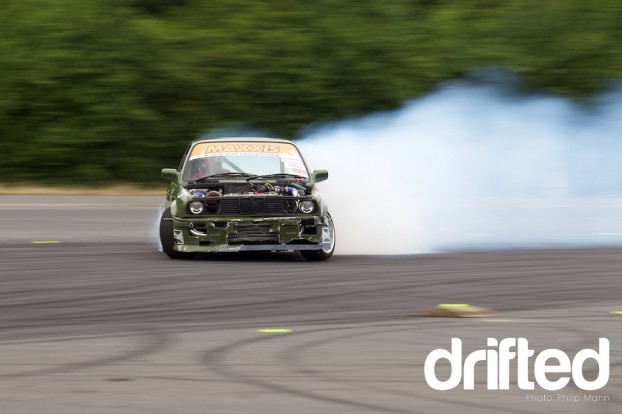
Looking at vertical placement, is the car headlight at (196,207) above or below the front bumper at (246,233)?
above

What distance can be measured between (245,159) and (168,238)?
1.68 metres

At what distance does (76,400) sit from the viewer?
6258 millimetres

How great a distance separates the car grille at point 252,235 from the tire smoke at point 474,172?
179cm

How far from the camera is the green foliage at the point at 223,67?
95.0ft

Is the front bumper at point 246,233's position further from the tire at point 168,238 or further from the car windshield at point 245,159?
the car windshield at point 245,159

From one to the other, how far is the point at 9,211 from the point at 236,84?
31.8 feet

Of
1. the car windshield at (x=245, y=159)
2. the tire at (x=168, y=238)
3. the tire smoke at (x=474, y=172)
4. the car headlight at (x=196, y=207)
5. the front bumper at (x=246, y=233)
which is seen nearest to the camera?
the front bumper at (x=246, y=233)

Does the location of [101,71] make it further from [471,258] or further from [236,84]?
[471,258]

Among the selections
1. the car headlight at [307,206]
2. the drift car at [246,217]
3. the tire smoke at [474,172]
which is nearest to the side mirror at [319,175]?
the drift car at [246,217]

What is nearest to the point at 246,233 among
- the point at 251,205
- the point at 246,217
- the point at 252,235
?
the point at 252,235

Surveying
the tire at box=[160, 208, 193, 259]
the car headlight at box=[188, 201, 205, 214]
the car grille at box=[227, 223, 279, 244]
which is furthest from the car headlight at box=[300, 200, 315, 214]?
the tire at box=[160, 208, 193, 259]

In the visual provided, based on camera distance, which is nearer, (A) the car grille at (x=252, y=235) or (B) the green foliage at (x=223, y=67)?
(A) the car grille at (x=252, y=235)

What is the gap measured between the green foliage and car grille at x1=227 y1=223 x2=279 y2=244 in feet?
52.2

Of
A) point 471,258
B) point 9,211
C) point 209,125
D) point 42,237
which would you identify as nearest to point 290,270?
point 471,258
